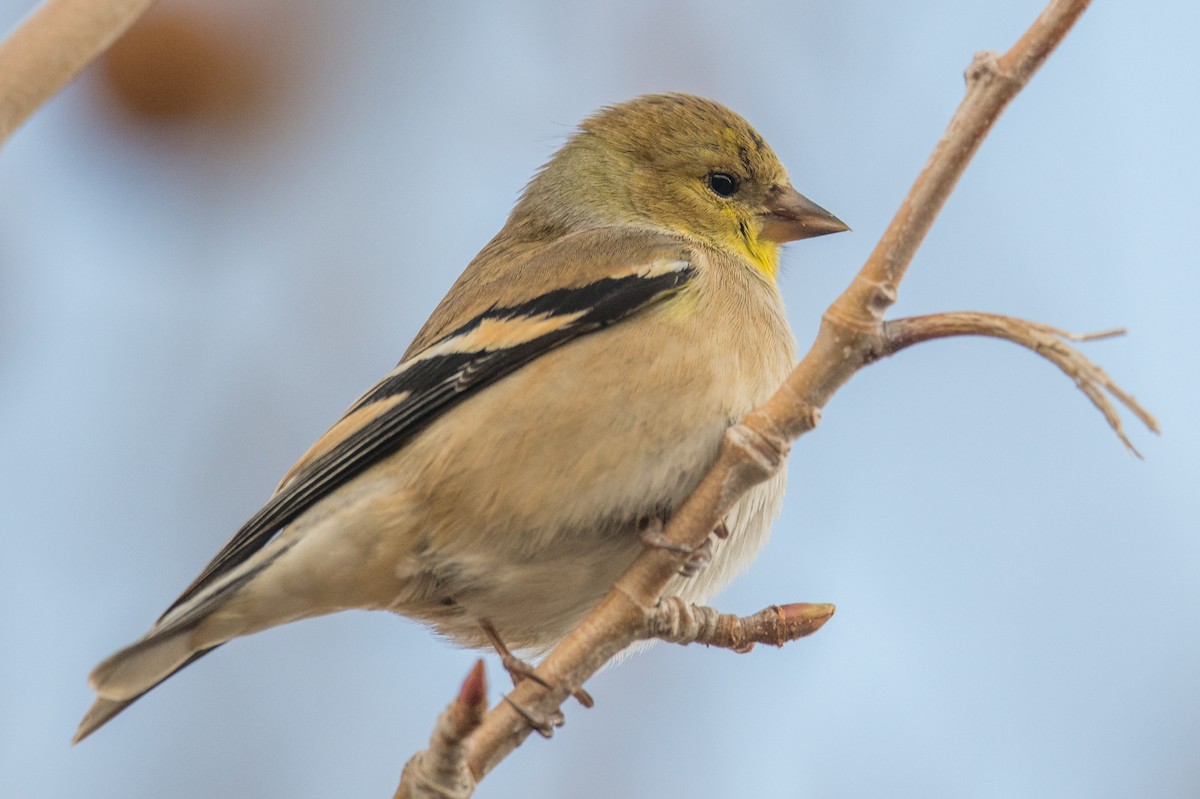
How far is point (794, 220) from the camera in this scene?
421 centimetres

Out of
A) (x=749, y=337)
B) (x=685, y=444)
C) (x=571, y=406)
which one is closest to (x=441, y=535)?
(x=571, y=406)

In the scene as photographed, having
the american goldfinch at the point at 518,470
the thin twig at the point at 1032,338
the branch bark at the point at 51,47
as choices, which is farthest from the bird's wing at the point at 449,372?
the branch bark at the point at 51,47

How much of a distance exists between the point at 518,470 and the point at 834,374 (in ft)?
3.82

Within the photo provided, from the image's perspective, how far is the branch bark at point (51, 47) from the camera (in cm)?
142

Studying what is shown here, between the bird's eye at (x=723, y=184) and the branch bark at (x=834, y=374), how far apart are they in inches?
79.7

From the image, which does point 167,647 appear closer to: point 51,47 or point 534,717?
point 534,717

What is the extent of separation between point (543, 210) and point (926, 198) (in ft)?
8.64

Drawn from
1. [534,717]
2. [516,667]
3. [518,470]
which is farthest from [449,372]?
[534,717]

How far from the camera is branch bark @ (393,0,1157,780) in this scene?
198cm

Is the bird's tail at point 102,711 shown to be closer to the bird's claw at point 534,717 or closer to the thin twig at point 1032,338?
the bird's claw at point 534,717

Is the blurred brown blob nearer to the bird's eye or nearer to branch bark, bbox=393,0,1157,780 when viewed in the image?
the bird's eye

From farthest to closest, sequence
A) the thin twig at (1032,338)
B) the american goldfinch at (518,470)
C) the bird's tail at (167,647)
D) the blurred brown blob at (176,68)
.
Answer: the blurred brown blob at (176,68) → the american goldfinch at (518,470) → the bird's tail at (167,647) → the thin twig at (1032,338)

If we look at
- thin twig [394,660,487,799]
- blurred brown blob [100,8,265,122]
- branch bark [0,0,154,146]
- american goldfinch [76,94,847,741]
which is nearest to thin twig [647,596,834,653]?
american goldfinch [76,94,847,741]

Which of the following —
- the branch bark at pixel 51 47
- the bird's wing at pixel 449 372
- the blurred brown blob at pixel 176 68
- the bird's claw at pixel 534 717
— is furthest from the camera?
the blurred brown blob at pixel 176 68
